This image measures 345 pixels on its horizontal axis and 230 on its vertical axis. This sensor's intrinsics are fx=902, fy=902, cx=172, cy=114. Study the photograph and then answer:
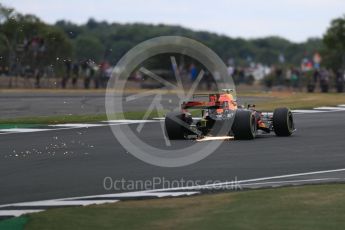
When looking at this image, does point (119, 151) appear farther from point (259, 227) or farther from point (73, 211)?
point (259, 227)

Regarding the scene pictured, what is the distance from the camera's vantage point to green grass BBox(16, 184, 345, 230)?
937 cm

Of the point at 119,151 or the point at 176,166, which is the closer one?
the point at 176,166

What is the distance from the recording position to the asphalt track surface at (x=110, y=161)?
12.6m

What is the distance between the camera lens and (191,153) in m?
16.7

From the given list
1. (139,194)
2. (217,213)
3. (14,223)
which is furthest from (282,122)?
(14,223)

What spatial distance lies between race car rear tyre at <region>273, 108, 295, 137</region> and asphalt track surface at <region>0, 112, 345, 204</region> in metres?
0.23

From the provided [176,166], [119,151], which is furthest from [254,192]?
[119,151]

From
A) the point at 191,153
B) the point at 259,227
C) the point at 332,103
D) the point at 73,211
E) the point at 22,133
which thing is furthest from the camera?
the point at 332,103

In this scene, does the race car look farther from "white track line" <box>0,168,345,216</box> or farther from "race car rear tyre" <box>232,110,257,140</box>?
"white track line" <box>0,168,345,216</box>

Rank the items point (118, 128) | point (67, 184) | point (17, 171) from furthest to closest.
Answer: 1. point (118, 128)
2. point (17, 171)
3. point (67, 184)

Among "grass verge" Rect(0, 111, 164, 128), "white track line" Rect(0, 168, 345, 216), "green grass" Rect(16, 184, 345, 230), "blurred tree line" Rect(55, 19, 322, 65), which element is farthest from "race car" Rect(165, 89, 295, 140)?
"blurred tree line" Rect(55, 19, 322, 65)

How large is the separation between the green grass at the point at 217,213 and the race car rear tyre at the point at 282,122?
854 centimetres

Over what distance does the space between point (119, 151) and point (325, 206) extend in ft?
24.3

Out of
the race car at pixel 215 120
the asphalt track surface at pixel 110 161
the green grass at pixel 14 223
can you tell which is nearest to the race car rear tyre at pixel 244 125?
the race car at pixel 215 120
